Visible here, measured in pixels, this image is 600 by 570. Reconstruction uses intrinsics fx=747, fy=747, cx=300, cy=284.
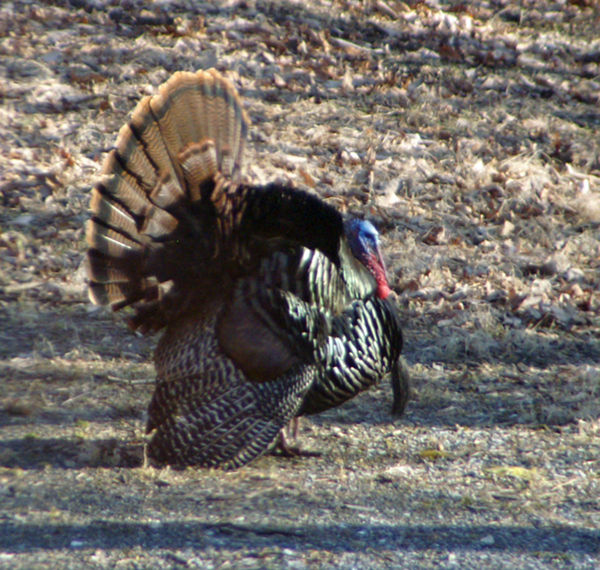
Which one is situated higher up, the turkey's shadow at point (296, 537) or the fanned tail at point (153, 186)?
the fanned tail at point (153, 186)

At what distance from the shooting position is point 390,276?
228 inches

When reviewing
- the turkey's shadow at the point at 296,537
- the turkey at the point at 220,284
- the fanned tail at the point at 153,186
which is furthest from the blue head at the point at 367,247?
the turkey's shadow at the point at 296,537

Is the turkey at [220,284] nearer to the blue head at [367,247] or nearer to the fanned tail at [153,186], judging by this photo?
the fanned tail at [153,186]

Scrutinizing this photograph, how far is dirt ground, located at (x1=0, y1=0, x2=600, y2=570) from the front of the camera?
3.14 m

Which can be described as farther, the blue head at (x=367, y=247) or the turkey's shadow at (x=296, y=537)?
the blue head at (x=367, y=247)

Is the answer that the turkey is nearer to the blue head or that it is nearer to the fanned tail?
the fanned tail

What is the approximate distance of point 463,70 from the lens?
9.13 meters

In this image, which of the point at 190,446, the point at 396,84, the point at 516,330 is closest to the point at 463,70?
the point at 396,84

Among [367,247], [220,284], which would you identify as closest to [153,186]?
[220,284]

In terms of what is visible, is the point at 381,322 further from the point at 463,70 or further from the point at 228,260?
the point at 463,70

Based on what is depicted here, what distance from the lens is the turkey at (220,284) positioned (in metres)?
3.43

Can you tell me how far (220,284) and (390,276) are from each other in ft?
7.93

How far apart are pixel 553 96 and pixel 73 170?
5.85 m

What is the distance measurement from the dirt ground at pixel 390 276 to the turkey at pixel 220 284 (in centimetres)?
35
